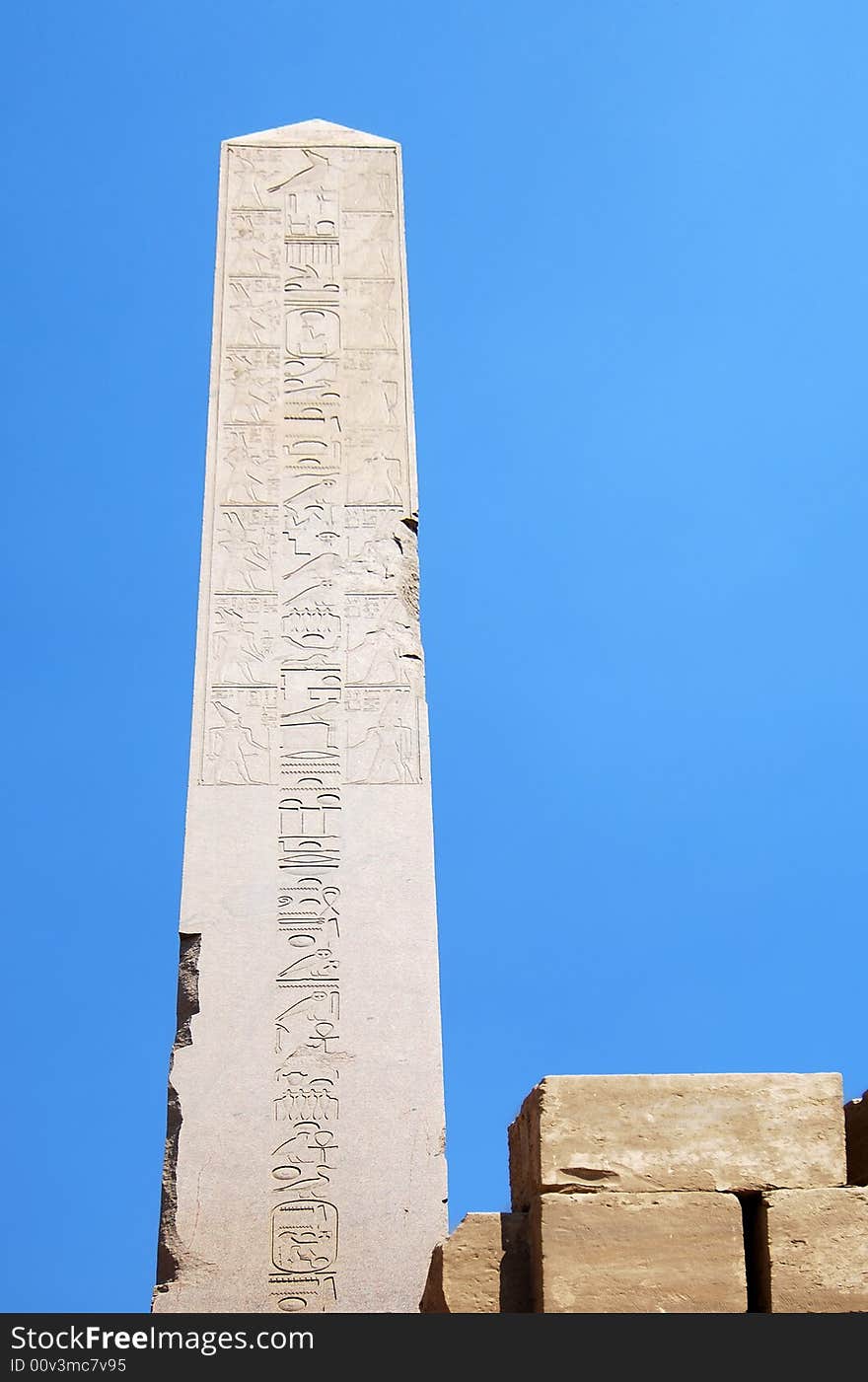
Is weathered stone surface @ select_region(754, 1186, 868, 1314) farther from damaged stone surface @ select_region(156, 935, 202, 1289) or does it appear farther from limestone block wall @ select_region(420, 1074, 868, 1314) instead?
damaged stone surface @ select_region(156, 935, 202, 1289)

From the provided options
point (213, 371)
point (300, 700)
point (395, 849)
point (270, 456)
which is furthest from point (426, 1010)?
point (213, 371)

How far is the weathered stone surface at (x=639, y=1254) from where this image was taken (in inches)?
191

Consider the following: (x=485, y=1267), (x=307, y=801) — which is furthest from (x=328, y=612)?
(x=485, y=1267)

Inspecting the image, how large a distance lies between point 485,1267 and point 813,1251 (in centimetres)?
Result: 88

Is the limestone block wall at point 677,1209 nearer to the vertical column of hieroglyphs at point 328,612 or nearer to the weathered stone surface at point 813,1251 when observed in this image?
the weathered stone surface at point 813,1251

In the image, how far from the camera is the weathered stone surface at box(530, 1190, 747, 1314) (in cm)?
486

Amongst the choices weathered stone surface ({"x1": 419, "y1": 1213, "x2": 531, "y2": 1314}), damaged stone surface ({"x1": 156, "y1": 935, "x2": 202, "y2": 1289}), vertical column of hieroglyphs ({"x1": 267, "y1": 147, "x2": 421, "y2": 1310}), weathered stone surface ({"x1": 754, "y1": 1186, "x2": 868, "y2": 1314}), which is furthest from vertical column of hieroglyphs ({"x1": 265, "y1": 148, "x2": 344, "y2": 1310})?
weathered stone surface ({"x1": 754, "y1": 1186, "x2": 868, "y2": 1314})

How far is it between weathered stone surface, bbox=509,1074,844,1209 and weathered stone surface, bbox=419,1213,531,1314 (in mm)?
193

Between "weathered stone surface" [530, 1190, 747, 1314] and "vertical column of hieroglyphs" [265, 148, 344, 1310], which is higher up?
"vertical column of hieroglyphs" [265, 148, 344, 1310]

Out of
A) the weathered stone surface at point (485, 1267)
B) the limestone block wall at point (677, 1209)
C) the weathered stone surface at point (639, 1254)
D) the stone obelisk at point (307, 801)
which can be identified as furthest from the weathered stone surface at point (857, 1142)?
the stone obelisk at point (307, 801)

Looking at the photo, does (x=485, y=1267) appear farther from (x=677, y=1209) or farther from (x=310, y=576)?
(x=310, y=576)
